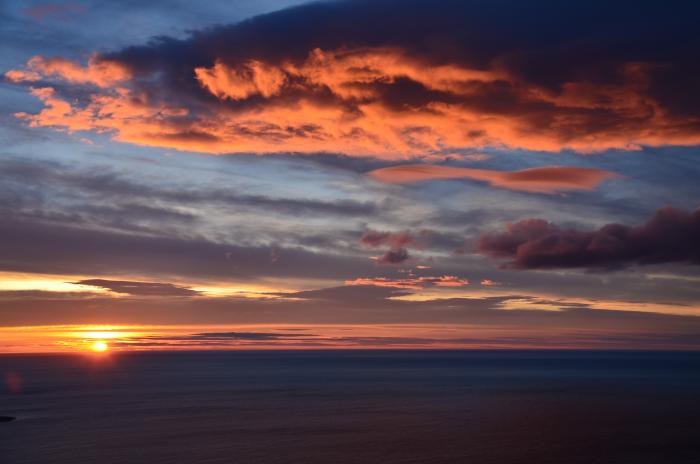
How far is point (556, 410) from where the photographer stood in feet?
409

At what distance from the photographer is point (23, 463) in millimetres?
72000

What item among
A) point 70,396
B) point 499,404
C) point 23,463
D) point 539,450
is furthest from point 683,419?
point 70,396

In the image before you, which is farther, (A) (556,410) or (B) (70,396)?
(B) (70,396)

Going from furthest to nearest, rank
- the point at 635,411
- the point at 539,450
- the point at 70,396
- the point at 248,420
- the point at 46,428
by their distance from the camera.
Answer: the point at 70,396 < the point at 635,411 < the point at 248,420 < the point at 46,428 < the point at 539,450

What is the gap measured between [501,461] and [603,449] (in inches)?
730

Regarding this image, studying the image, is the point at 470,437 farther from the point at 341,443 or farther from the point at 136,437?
the point at 136,437

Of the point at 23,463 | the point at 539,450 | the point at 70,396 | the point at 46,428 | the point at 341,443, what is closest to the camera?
the point at 23,463

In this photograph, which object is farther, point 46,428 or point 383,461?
point 46,428

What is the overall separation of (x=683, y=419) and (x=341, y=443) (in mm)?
66489

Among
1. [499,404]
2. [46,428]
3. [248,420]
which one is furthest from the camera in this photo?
[499,404]

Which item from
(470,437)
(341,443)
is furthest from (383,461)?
(470,437)

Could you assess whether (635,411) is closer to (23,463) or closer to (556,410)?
(556,410)

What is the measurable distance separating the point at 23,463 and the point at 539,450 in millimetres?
64074

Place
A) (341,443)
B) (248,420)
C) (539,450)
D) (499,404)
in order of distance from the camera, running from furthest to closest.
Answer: (499,404)
(248,420)
(341,443)
(539,450)
